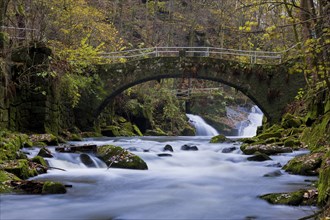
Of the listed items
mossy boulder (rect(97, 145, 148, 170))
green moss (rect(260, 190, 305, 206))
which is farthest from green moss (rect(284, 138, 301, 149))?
green moss (rect(260, 190, 305, 206))

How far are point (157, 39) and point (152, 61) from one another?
1450 cm

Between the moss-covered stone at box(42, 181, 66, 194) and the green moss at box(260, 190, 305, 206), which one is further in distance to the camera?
the moss-covered stone at box(42, 181, 66, 194)

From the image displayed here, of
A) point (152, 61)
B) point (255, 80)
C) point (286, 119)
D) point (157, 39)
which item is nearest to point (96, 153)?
point (286, 119)

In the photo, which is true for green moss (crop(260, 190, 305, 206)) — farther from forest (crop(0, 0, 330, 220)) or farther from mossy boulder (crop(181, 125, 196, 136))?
mossy boulder (crop(181, 125, 196, 136))

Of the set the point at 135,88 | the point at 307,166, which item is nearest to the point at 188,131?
the point at 135,88

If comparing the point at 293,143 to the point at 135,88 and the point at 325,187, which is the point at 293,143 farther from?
the point at 135,88

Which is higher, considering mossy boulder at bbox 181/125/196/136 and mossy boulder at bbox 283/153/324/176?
mossy boulder at bbox 283/153/324/176

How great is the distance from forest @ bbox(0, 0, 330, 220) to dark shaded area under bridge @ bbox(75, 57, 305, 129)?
22cm

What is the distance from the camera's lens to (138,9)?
31.4 meters

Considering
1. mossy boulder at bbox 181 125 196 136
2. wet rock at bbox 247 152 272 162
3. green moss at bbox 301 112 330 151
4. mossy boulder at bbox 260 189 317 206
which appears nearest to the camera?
mossy boulder at bbox 260 189 317 206

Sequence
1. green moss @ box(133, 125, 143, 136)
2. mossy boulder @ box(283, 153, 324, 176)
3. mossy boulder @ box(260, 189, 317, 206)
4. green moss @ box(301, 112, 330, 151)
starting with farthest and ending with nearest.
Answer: green moss @ box(133, 125, 143, 136)
green moss @ box(301, 112, 330, 151)
mossy boulder @ box(283, 153, 324, 176)
mossy boulder @ box(260, 189, 317, 206)

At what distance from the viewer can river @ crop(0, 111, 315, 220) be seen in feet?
16.5

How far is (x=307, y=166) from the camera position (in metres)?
7.25

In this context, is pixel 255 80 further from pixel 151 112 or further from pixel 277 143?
pixel 151 112
